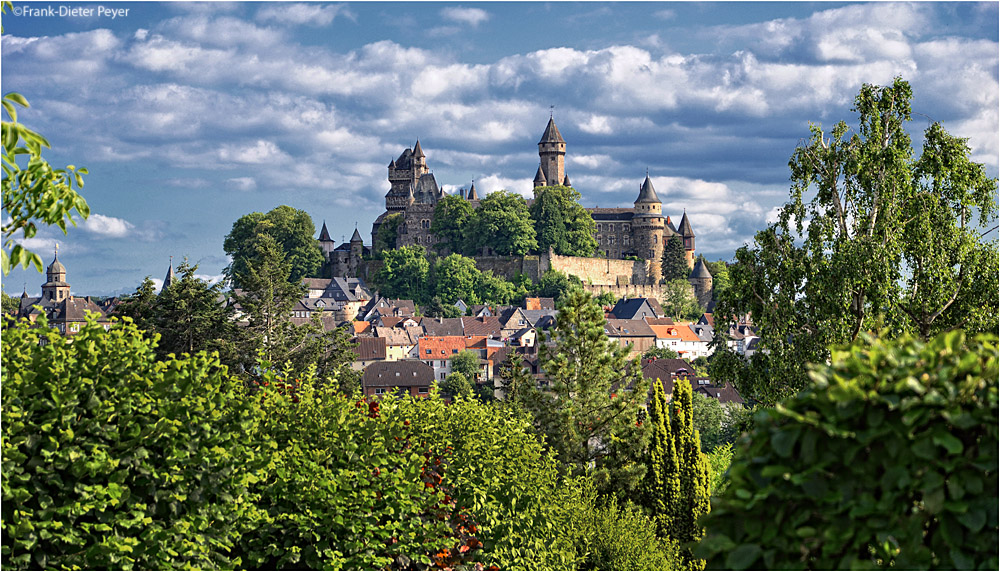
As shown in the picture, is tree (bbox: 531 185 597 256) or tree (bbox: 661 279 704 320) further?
tree (bbox: 661 279 704 320)

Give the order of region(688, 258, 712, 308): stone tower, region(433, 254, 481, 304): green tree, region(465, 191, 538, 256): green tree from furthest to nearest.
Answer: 1. region(688, 258, 712, 308): stone tower
2. region(465, 191, 538, 256): green tree
3. region(433, 254, 481, 304): green tree

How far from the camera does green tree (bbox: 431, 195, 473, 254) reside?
11556 centimetres

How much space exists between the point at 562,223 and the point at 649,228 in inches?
621

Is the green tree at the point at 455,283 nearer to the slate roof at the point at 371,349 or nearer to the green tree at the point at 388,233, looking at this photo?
the green tree at the point at 388,233

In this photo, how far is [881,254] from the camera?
15789 mm

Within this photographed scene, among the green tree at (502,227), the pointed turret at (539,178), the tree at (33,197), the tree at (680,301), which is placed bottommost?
the tree at (33,197)

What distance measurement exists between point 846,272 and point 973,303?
7.66 feet

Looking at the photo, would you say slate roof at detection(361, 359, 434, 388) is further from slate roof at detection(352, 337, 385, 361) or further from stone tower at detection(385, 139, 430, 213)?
stone tower at detection(385, 139, 430, 213)

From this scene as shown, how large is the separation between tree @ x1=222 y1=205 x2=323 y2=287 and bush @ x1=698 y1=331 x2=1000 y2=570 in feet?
328

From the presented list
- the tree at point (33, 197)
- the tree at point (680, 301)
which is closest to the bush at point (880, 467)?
the tree at point (33, 197)

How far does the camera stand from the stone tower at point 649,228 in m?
126

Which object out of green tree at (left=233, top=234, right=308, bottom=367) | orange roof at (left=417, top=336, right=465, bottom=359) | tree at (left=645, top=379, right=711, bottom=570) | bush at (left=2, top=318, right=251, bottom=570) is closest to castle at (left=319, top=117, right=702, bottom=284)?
orange roof at (left=417, top=336, right=465, bottom=359)

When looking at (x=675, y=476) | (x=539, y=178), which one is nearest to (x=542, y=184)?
(x=539, y=178)

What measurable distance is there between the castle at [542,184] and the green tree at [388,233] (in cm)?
115
